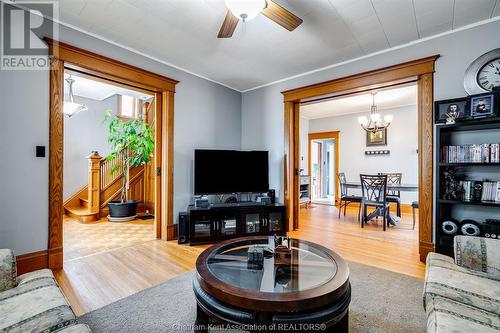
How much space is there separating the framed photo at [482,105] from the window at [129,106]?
6.82m

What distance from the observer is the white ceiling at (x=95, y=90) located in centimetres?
509

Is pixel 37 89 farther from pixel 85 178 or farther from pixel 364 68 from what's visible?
pixel 85 178

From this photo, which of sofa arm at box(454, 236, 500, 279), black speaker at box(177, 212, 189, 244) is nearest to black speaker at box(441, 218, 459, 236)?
sofa arm at box(454, 236, 500, 279)

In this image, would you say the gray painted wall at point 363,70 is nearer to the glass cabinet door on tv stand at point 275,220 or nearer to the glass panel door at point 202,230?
the glass cabinet door on tv stand at point 275,220

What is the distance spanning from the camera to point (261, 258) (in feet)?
5.64

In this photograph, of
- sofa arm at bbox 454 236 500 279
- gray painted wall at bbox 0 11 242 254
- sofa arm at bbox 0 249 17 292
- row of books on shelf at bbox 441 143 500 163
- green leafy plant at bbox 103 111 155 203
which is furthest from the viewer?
green leafy plant at bbox 103 111 155 203

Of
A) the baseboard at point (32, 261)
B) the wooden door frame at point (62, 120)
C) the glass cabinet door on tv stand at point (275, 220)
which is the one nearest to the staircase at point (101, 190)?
the wooden door frame at point (62, 120)

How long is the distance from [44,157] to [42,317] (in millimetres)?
1922

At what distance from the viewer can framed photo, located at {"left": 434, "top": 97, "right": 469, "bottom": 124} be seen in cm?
249

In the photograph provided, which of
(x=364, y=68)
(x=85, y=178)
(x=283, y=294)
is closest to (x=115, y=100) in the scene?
(x=85, y=178)

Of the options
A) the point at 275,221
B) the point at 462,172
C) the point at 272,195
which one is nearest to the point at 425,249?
the point at 462,172

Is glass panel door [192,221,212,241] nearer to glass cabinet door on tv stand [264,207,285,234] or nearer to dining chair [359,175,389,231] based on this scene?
glass cabinet door on tv stand [264,207,285,234]

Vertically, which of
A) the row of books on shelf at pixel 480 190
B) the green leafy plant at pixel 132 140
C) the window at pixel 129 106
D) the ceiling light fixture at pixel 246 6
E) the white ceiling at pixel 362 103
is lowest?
the row of books on shelf at pixel 480 190

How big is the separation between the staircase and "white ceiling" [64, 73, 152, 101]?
1.44m
